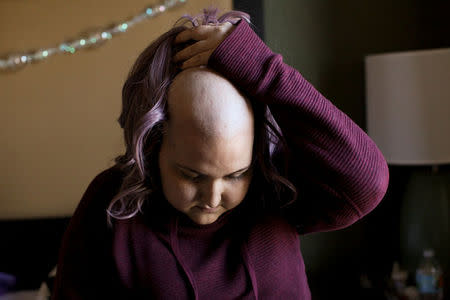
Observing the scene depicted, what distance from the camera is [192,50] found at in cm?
62

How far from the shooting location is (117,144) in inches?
63.4

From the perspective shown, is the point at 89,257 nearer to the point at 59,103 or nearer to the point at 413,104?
the point at 59,103

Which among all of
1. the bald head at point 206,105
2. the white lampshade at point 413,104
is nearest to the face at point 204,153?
the bald head at point 206,105

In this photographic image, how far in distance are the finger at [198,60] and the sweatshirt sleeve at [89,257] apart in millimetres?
274

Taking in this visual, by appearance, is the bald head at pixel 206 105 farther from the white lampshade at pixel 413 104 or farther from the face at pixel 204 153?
the white lampshade at pixel 413 104

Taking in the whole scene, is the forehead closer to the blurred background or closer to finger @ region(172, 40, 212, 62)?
finger @ region(172, 40, 212, 62)

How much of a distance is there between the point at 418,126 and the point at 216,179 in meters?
1.18

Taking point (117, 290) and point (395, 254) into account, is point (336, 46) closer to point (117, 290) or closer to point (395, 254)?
point (395, 254)

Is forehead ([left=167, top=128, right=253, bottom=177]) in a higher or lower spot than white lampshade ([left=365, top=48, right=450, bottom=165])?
higher

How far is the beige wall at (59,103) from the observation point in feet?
5.16

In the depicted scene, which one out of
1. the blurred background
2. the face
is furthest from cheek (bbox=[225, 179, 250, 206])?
the blurred background

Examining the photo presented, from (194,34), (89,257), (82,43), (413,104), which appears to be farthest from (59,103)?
(413,104)

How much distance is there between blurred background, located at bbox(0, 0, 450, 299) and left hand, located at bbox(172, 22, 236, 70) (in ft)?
2.59

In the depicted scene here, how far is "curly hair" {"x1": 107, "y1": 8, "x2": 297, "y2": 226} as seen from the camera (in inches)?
24.4
